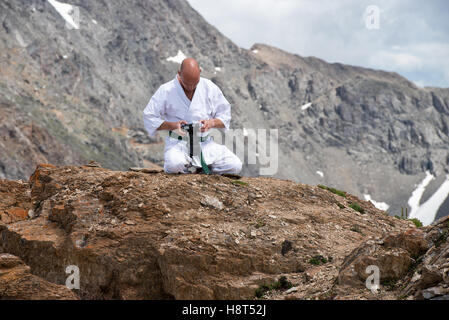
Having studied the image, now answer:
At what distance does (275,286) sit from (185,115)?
4.85 meters

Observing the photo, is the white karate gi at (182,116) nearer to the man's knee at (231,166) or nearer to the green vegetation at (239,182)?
the man's knee at (231,166)

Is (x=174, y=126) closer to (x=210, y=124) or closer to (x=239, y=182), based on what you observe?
(x=210, y=124)

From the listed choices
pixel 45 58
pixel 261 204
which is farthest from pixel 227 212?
pixel 45 58

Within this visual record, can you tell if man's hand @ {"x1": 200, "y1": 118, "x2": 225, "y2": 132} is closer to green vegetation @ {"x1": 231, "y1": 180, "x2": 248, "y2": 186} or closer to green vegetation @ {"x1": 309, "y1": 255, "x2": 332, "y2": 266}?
green vegetation @ {"x1": 231, "y1": 180, "x2": 248, "y2": 186}

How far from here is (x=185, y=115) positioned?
11.1 meters

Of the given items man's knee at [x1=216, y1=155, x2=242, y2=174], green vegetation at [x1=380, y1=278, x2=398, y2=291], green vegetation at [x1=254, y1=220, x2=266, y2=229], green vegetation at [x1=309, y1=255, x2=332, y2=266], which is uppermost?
man's knee at [x1=216, y1=155, x2=242, y2=174]

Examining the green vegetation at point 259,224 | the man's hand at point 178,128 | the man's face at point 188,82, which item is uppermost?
the man's face at point 188,82

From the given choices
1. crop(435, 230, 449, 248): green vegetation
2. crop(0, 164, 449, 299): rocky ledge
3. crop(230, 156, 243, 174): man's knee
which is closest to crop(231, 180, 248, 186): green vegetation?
crop(0, 164, 449, 299): rocky ledge

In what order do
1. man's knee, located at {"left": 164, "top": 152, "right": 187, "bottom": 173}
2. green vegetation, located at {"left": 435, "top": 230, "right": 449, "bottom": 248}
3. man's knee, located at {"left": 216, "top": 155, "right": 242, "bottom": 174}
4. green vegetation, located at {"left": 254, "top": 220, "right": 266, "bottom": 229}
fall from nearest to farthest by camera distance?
green vegetation, located at {"left": 435, "top": 230, "right": 449, "bottom": 248} → green vegetation, located at {"left": 254, "top": 220, "right": 266, "bottom": 229} → man's knee, located at {"left": 164, "top": 152, "right": 187, "bottom": 173} → man's knee, located at {"left": 216, "top": 155, "right": 242, "bottom": 174}

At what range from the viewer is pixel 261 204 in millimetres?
Answer: 10477

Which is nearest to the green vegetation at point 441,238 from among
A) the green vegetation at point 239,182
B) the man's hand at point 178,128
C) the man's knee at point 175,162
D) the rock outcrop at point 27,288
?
the green vegetation at point 239,182

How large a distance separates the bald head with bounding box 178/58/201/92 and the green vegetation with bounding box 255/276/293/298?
5.17 metres

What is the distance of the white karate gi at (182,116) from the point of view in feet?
36.1

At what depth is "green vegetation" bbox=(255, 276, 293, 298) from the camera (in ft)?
27.3
